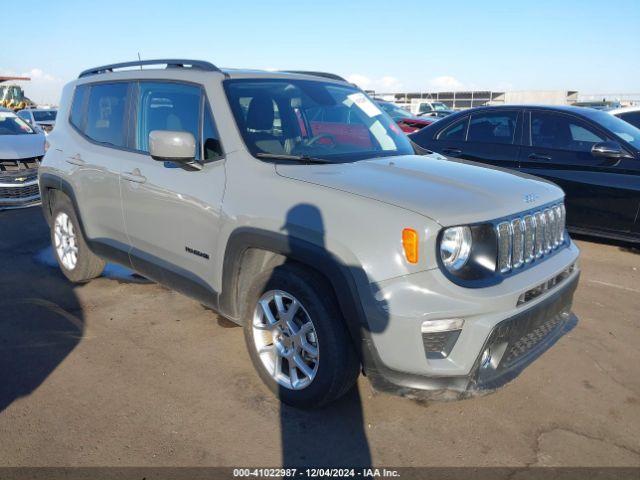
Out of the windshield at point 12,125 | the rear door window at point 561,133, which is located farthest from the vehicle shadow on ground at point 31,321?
the rear door window at point 561,133

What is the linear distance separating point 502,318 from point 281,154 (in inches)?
63.5

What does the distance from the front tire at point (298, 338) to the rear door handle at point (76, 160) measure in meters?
2.28

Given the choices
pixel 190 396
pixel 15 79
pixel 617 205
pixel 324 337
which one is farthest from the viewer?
pixel 15 79

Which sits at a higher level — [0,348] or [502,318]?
[502,318]

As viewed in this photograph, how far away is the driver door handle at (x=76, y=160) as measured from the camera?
4477 mm

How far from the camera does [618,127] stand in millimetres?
6105

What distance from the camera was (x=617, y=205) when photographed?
18.8ft

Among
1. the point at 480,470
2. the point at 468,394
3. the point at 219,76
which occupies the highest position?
the point at 219,76

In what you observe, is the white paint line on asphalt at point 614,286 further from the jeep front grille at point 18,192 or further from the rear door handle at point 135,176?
the jeep front grille at point 18,192

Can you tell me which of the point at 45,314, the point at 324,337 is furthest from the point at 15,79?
the point at 324,337

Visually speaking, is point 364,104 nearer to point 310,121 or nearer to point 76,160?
point 310,121

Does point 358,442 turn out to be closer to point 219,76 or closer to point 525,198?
point 525,198

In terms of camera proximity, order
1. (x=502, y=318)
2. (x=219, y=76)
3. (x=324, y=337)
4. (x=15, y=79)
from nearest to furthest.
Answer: (x=502, y=318)
(x=324, y=337)
(x=219, y=76)
(x=15, y=79)

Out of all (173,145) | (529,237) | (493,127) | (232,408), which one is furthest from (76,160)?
(493,127)
